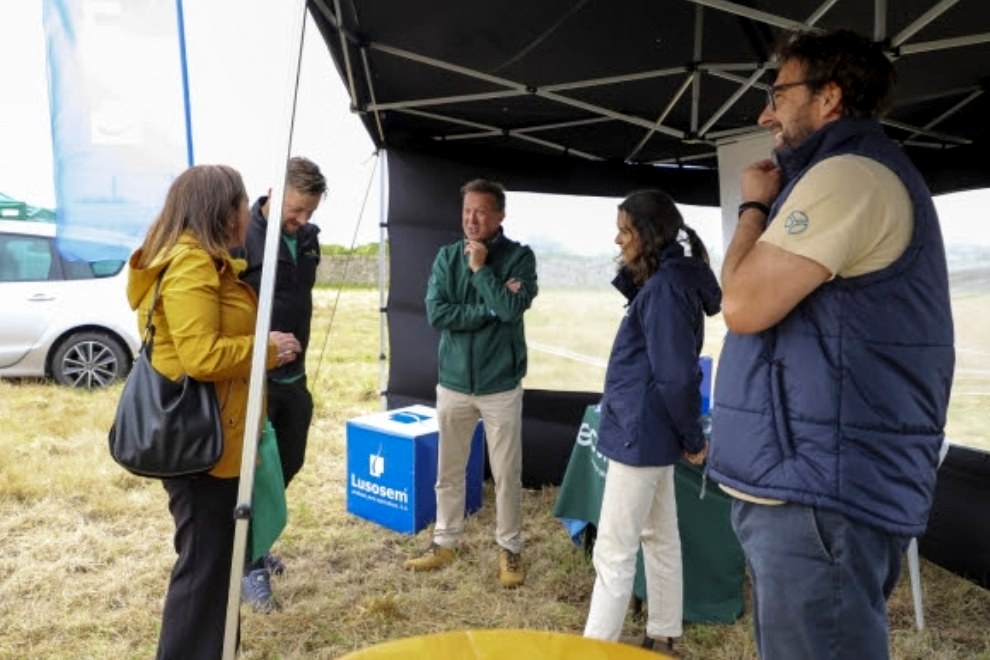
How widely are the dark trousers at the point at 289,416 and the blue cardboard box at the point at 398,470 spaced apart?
69cm

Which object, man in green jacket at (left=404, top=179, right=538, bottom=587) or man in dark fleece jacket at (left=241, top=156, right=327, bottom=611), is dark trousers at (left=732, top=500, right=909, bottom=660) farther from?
man in dark fleece jacket at (left=241, top=156, right=327, bottom=611)

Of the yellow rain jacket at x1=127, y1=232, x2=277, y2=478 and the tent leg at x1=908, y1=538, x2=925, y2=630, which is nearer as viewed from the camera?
the yellow rain jacket at x1=127, y1=232, x2=277, y2=478

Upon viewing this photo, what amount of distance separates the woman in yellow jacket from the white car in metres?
5.12

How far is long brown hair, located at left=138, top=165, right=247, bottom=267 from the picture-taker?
1.71 metres

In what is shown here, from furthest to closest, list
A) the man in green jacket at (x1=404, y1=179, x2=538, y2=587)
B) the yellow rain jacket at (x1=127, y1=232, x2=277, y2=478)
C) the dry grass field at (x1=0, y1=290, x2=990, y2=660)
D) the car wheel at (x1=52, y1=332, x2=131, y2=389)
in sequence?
the car wheel at (x1=52, y1=332, x2=131, y2=389)
the man in green jacket at (x1=404, y1=179, x2=538, y2=587)
the dry grass field at (x1=0, y1=290, x2=990, y2=660)
the yellow rain jacket at (x1=127, y1=232, x2=277, y2=478)

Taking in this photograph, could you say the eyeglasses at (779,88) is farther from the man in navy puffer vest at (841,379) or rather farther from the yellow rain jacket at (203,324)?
the yellow rain jacket at (203,324)

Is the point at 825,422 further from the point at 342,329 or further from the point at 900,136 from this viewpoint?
the point at 342,329

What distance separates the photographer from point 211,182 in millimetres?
1753

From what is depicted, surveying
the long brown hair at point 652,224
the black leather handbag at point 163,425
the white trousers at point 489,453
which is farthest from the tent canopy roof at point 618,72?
the black leather handbag at point 163,425

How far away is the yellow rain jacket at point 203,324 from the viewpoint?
64.0 inches

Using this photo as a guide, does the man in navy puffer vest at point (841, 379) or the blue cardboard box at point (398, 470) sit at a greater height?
the man in navy puffer vest at point (841, 379)

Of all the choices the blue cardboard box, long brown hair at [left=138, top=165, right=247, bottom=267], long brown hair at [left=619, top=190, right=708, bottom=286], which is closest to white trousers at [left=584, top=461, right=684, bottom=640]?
long brown hair at [left=619, top=190, right=708, bottom=286]

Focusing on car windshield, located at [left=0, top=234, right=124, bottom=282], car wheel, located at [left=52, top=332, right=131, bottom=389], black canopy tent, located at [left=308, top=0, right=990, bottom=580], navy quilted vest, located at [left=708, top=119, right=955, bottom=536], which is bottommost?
car wheel, located at [left=52, top=332, right=131, bottom=389]

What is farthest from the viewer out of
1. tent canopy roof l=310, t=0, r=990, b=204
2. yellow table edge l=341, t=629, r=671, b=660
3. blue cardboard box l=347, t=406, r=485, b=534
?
blue cardboard box l=347, t=406, r=485, b=534
